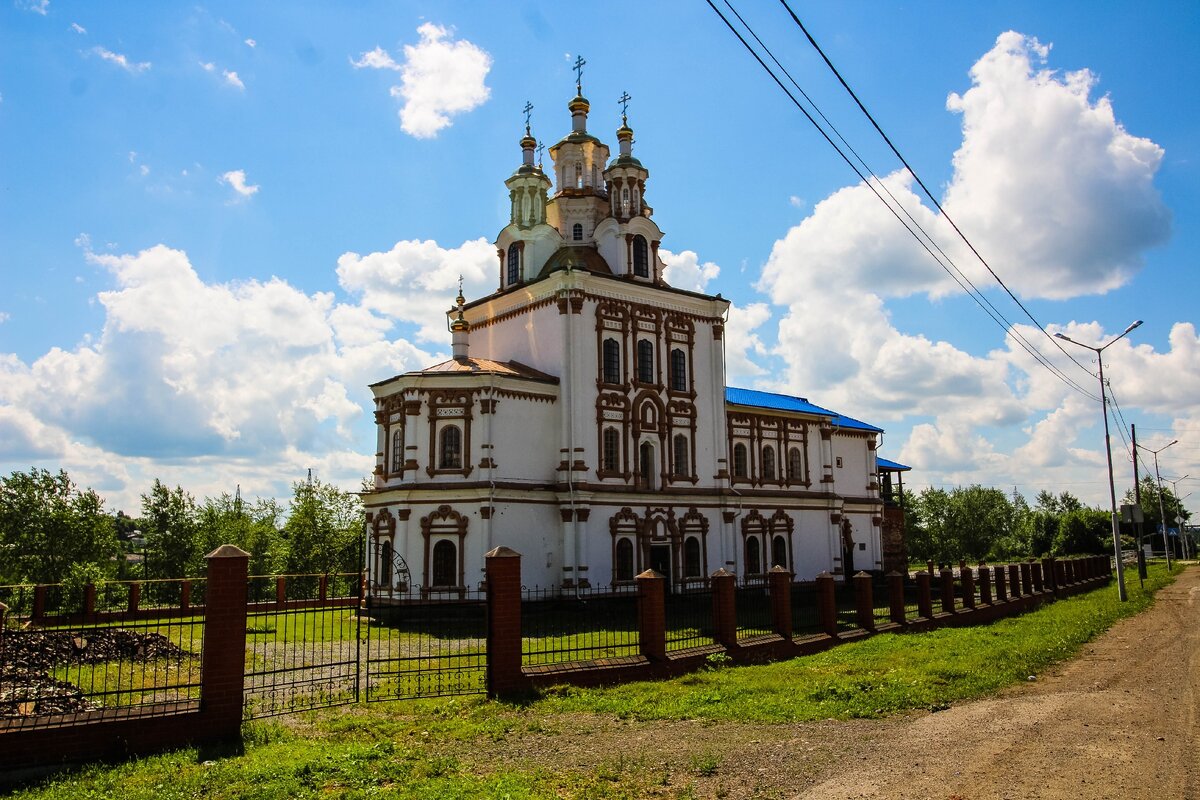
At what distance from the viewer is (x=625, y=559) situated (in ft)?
93.6

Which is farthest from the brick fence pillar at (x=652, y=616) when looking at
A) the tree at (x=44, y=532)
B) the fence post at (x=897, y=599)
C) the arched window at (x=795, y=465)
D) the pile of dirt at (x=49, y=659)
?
the tree at (x=44, y=532)

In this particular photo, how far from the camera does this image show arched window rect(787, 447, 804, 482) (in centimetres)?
3550

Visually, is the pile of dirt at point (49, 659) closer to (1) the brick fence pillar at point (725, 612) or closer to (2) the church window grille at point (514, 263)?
(1) the brick fence pillar at point (725, 612)

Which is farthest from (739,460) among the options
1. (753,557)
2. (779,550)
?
(779,550)

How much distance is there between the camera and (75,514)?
3709cm

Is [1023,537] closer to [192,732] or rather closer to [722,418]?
[722,418]

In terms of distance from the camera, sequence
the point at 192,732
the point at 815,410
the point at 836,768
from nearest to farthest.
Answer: the point at 836,768 < the point at 192,732 < the point at 815,410

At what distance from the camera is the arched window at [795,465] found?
1398 inches

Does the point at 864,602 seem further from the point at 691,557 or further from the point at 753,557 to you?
the point at 753,557

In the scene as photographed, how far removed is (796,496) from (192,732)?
28413mm

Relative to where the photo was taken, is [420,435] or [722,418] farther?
[722,418]

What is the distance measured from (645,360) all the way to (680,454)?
12.0ft

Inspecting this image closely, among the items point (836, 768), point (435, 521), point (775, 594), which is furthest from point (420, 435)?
point (836, 768)

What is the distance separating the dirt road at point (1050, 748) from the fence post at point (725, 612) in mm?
4590
